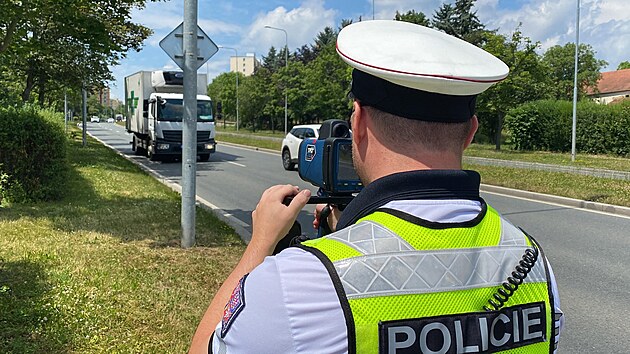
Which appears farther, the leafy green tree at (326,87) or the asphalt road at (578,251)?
the leafy green tree at (326,87)

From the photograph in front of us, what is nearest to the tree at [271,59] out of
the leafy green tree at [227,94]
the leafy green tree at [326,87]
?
the leafy green tree at [227,94]

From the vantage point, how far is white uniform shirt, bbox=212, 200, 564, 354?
0.94m

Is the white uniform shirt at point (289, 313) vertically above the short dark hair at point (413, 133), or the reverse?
the short dark hair at point (413, 133)

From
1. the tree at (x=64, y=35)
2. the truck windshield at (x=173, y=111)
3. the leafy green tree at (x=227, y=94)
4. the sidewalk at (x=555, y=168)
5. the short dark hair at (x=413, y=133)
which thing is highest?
the leafy green tree at (x=227, y=94)

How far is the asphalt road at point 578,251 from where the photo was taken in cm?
462

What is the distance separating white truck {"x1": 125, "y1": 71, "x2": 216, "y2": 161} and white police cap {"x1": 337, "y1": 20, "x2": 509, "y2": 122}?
20.0m

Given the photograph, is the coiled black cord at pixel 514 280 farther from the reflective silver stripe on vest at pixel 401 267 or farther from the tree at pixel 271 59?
the tree at pixel 271 59

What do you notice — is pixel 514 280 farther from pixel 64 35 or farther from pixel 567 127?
pixel 567 127

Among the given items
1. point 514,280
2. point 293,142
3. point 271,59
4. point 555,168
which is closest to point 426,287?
point 514,280

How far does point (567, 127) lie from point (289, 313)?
30801 millimetres

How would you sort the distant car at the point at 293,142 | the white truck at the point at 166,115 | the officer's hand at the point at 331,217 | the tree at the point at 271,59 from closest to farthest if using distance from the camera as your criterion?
the officer's hand at the point at 331,217, the distant car at the point at 293,142, the white truck at the point at 166,115, the tree at the point at 271,59

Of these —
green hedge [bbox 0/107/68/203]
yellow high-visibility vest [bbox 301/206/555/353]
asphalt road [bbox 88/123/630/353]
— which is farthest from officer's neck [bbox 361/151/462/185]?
green hedge [bbox 0/107/68/203]

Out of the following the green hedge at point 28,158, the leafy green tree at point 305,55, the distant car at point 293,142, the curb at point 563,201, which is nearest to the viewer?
the green hedge at point 28,158

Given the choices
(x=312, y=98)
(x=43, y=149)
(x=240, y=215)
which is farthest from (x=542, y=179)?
(x=312, y=98)
